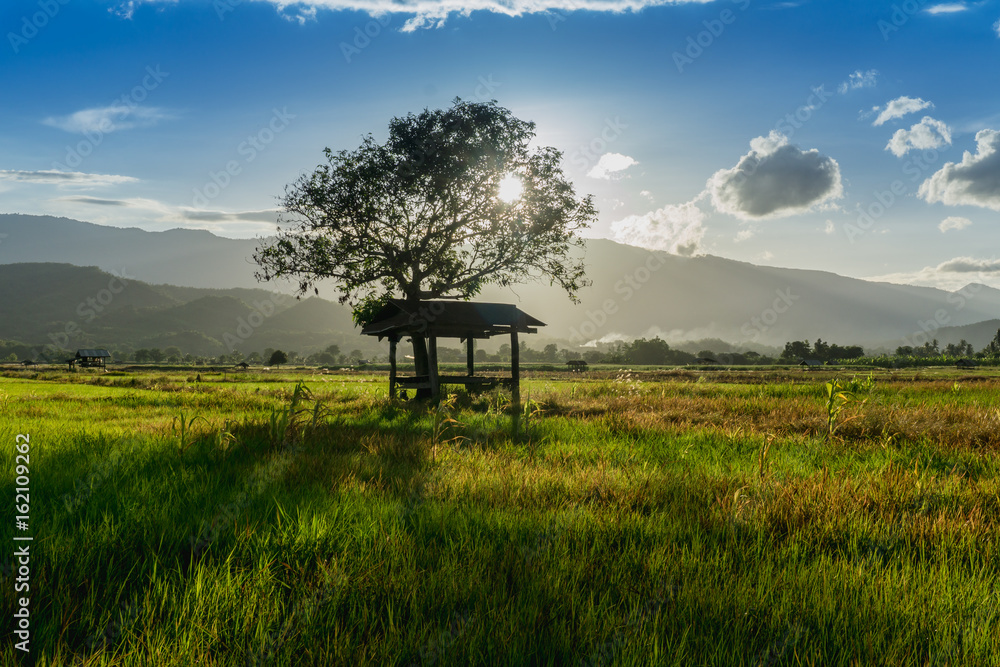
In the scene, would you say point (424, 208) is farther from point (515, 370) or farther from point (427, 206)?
point (515, 370)

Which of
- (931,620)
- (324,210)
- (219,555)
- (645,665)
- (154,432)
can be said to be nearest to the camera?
(645,665)

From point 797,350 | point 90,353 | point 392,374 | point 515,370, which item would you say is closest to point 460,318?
point 515,370

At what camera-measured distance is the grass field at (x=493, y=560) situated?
2150 mm

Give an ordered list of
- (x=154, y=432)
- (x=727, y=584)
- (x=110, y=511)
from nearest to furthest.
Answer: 1. (x=727, y=584)
2. (x=110, y=511)
3. (x=154, y=432)

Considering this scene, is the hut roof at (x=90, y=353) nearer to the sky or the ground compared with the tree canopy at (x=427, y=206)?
nearer to the ground

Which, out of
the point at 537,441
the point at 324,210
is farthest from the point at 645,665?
the point at 324,210

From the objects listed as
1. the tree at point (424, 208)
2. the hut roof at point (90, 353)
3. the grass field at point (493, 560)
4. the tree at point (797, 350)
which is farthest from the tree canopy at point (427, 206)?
the tree at point (797, 350)

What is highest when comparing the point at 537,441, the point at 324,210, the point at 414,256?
the point at 324,210

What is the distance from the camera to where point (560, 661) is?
6.94 ft

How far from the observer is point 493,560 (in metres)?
2.97

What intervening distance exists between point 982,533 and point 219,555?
5179mm

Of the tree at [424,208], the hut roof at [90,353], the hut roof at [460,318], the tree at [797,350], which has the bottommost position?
the tree at [797,350]

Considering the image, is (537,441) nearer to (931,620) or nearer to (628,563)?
(628,563)

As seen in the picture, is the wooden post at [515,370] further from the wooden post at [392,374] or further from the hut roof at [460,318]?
the wooden post at [392,374]
